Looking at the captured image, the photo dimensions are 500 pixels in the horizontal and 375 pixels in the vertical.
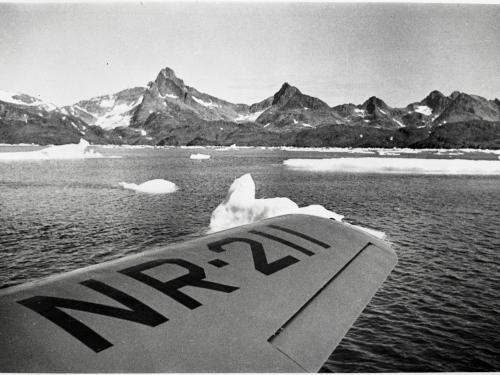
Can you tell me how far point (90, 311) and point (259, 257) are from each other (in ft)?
7.04

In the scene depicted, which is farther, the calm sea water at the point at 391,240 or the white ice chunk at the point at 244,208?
the white ice chunk at the point at 244,208

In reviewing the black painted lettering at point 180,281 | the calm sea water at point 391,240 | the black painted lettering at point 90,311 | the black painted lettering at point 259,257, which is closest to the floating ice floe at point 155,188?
the calm sea water at point 391,240

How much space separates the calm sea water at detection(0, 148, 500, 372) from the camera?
32.4 feet

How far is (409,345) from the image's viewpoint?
9961 mm

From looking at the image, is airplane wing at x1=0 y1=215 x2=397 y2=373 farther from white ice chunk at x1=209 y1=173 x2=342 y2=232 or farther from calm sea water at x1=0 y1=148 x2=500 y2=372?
white ice chunk at x1=209 y1=173 x2=342 y2=232

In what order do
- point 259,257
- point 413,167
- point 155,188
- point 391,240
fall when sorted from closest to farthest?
point 259,257
point 391,240
point 155,188
point 413,167

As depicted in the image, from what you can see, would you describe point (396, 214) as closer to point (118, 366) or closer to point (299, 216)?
point (299, 216)

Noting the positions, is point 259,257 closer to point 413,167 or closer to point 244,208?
point 244,208

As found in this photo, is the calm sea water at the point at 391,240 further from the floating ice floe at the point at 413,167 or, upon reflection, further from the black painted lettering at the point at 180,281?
the floating ice floe at the point at 413,167

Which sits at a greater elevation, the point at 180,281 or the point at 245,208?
the point at 180,281

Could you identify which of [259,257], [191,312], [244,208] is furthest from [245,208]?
[191,312]

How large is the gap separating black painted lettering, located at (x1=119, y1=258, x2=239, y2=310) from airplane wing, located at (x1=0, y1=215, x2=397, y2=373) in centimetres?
1

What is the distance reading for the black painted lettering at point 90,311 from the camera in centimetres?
304

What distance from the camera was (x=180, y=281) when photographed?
396 centimetres
